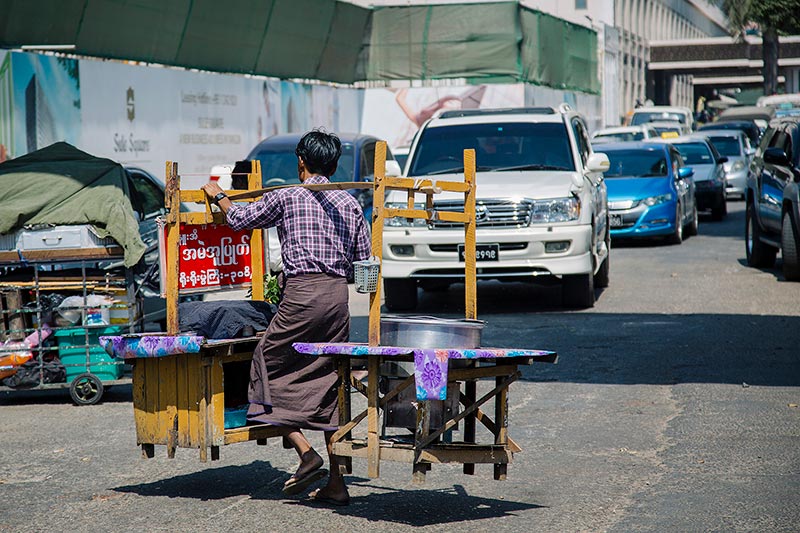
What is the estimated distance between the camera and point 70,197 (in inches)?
369

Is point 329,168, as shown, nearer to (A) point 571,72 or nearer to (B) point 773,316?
(B) point 773,316

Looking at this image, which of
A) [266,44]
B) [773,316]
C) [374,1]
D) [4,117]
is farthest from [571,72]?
[773,316]

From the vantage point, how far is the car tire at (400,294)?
13.1 metres

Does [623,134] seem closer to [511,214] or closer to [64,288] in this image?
[511,214]

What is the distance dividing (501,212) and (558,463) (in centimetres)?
590

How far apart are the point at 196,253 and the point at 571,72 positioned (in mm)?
42095

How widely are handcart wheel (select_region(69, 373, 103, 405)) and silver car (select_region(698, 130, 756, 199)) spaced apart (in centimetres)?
2444

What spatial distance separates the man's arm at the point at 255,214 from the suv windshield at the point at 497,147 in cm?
740

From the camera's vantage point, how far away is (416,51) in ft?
128

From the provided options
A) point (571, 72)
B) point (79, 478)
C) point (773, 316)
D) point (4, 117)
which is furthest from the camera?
point (571, 72)

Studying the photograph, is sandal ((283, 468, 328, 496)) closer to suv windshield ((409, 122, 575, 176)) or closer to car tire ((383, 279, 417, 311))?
car tire ((383, 279, 417, 311))

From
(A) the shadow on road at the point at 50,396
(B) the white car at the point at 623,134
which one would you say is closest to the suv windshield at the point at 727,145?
(B) the white car at the point at 623,134

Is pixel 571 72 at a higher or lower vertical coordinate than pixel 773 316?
higher

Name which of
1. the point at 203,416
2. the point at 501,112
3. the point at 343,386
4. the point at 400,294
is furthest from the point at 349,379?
the point at 501,112
